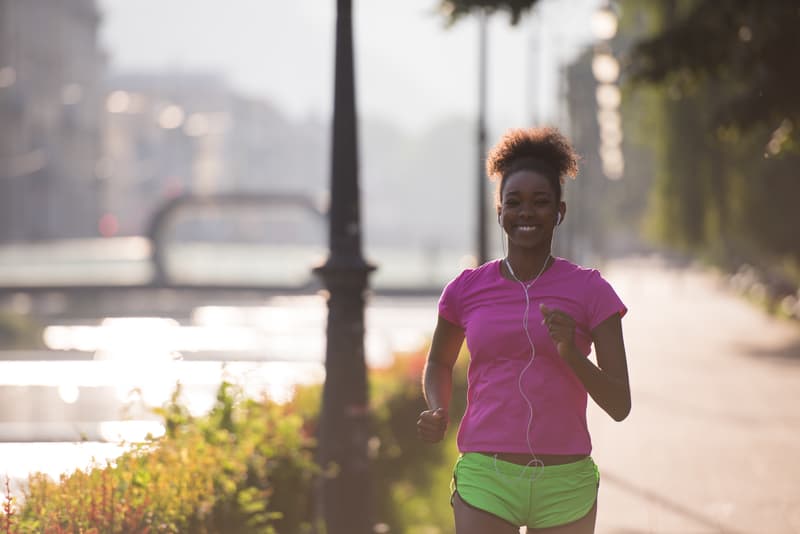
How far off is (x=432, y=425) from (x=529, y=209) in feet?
2.16

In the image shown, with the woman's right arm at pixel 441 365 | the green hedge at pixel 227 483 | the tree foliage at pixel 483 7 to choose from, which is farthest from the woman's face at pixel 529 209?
the tree foliage at pixel 483 7

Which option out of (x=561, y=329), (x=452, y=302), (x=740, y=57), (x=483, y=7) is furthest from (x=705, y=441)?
(x=561, y=329)

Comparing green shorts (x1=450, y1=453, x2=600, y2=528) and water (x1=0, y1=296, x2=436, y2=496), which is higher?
green shorts (x1=450, y1=453, x2=600, y2=528)

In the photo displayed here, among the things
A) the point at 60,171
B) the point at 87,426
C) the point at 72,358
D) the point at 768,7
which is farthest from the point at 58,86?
the point at 768,7

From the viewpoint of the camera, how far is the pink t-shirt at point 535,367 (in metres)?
3.64

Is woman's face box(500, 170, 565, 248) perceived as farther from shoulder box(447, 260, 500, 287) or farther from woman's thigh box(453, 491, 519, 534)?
woman's thigh box(453, 491, 519, 534)

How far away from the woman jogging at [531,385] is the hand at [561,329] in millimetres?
33

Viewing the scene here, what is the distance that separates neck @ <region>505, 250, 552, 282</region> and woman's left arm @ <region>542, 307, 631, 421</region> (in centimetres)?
25

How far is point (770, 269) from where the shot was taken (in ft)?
188

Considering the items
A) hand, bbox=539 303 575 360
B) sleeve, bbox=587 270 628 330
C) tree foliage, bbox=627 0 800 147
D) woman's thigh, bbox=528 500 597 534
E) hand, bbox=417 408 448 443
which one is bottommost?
woman's thigh, bbox=528 500 597 534

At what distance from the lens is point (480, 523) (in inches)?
144

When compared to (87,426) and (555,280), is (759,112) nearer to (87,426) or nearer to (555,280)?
(555,280)

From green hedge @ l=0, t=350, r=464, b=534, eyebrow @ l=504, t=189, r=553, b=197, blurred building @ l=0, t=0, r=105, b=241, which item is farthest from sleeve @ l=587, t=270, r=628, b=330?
blurred building @ l=0, t=0, r=105, b=241

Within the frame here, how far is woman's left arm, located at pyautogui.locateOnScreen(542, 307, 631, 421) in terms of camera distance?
11.5 feet
